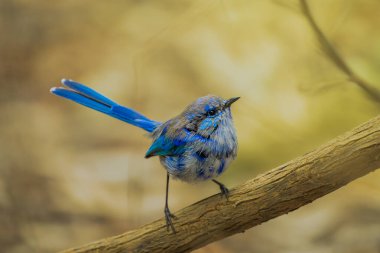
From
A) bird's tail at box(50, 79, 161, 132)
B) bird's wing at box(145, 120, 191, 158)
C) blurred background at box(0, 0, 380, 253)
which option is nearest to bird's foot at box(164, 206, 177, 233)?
bird's wing at box(145, 120, 191, 158)

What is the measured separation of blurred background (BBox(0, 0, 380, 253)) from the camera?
100 inches

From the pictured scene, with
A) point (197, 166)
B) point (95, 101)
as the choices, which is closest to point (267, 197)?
point (197, 166)

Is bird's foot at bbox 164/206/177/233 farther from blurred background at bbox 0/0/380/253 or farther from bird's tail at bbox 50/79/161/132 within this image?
blurred background at bbox 0/0/380/253

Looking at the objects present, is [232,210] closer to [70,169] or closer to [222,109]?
[222,109]

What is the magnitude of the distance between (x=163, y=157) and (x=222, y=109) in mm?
218

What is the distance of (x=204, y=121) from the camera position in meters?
1.71

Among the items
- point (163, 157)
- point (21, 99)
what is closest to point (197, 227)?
point (163, 157)

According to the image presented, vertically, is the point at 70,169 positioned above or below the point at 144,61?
below

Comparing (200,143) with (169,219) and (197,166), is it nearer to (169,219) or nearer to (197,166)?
(197,166)

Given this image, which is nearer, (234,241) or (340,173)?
(340,173)

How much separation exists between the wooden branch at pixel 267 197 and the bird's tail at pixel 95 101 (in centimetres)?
31

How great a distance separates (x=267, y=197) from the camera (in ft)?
5.33

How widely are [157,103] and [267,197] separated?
151cm

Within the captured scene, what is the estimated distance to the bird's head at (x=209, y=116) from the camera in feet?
5.58
